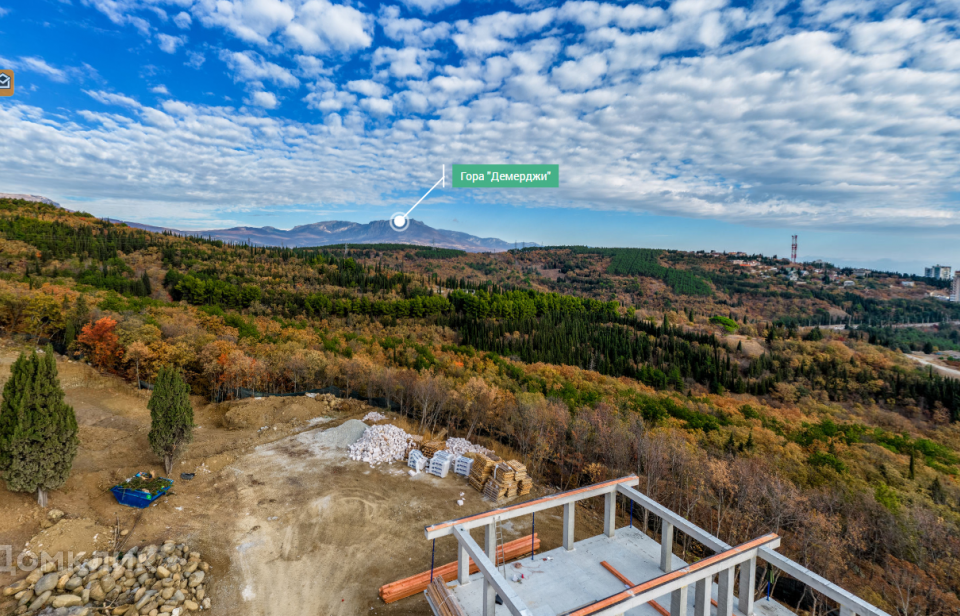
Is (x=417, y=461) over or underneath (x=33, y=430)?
underneath

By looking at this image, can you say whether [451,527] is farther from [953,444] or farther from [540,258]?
[540,258]

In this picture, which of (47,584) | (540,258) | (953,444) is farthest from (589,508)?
(540,258)

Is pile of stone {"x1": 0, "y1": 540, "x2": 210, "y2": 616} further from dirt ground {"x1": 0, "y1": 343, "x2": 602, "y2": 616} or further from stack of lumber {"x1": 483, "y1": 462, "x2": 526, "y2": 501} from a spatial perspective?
stack of lumber {"x1": 483, "y1": 462, "x2": 526, "y2": 501}

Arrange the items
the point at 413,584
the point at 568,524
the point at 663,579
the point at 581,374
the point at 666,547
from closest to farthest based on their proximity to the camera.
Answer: the point at 663,579 < the point at 666,547 < the point at 413,584 < the point at 568,524 < the point at 581,374

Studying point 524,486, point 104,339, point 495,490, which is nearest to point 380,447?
point 495,490

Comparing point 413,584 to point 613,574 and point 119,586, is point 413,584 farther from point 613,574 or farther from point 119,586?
point 119,586

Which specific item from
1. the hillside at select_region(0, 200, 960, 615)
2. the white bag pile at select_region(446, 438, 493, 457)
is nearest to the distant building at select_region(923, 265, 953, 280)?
the hillside at select_region(0, 200, 960, 615)
